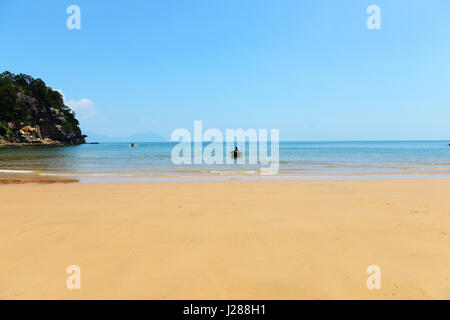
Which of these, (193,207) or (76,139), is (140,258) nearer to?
(193,207)

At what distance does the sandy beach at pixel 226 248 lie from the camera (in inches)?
136

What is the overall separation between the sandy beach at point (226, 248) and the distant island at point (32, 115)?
105 m

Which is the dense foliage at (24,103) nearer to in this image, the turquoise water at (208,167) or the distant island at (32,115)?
the distant island at (32,115)

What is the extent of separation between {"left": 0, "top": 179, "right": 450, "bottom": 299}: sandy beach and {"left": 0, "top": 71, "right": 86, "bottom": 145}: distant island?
105 m

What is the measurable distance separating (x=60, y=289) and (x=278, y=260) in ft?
10.3

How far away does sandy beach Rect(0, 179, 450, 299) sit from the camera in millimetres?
3453

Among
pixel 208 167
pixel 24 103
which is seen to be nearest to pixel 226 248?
pixel 208 167

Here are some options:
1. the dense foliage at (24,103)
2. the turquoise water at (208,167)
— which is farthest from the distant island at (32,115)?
the turquoise water at (208,167)

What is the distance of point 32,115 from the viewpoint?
101438 mm

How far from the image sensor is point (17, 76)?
4574 inches

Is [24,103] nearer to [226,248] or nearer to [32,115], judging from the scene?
[32,115]

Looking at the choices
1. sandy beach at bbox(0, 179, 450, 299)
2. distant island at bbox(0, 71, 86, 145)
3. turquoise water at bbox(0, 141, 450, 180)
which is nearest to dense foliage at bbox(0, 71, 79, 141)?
distant island at bbox(0, 71, 86, 145)
